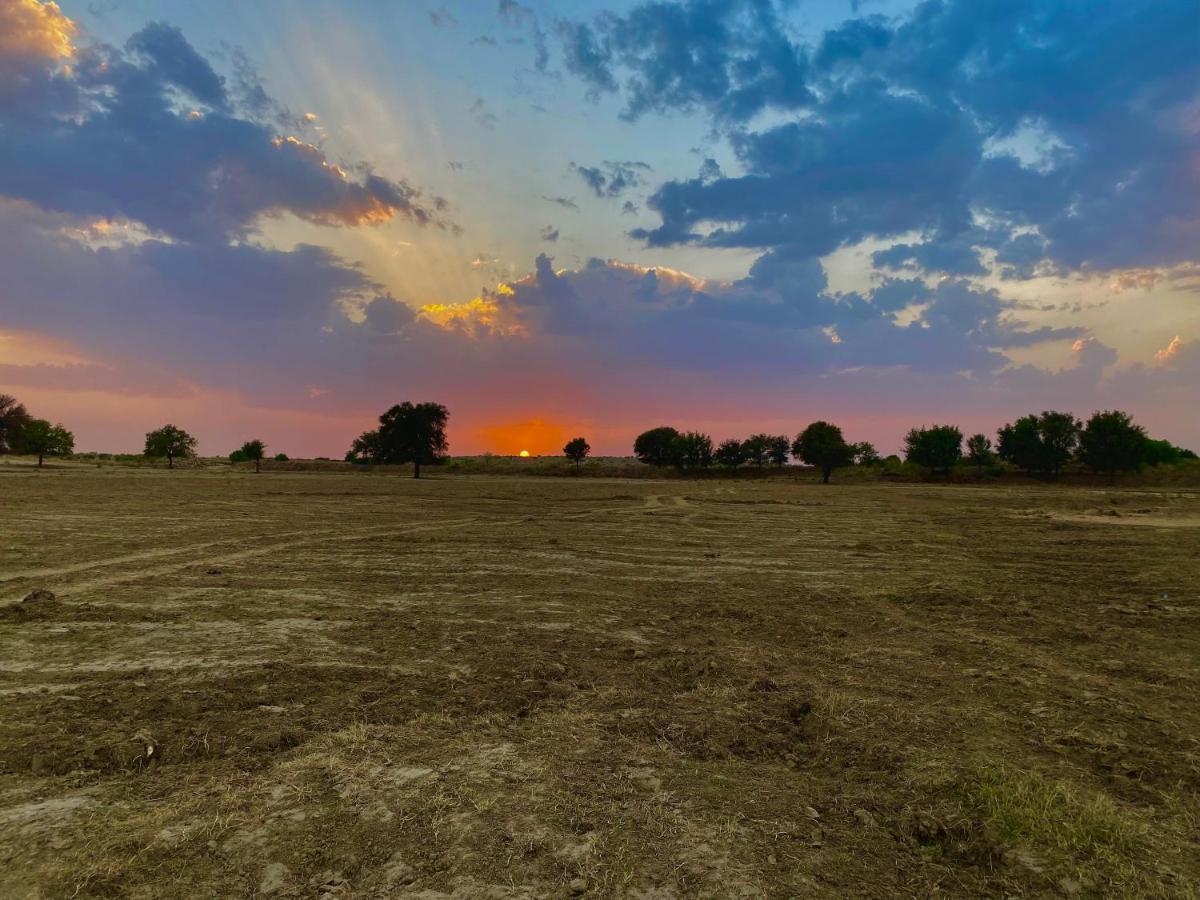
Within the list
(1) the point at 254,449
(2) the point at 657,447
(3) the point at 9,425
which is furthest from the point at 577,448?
(3) the point at 9,425

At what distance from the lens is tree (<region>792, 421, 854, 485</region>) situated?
89375 mm

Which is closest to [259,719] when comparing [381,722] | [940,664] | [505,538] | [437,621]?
[381,722]

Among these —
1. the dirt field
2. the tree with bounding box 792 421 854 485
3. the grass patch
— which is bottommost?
the dirt field

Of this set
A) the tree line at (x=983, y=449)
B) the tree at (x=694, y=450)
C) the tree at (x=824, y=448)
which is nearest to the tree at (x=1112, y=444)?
the tree line at (x=983, y=449)

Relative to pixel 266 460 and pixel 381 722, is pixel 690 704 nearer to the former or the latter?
pixel 381 722

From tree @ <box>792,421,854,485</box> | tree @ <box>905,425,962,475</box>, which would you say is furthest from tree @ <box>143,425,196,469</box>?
tree @ <box>905,425,962,475</box>

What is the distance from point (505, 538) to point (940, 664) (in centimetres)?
1426

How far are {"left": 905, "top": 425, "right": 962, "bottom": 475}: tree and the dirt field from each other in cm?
8164

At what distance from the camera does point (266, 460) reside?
405 feet

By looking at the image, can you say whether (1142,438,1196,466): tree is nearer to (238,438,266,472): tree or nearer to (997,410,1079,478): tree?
(997,410,1079,478): tree

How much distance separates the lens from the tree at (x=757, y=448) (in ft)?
353

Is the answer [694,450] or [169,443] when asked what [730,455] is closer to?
[694,450]

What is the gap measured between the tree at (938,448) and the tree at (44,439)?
126m

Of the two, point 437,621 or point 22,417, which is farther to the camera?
point 22,417
